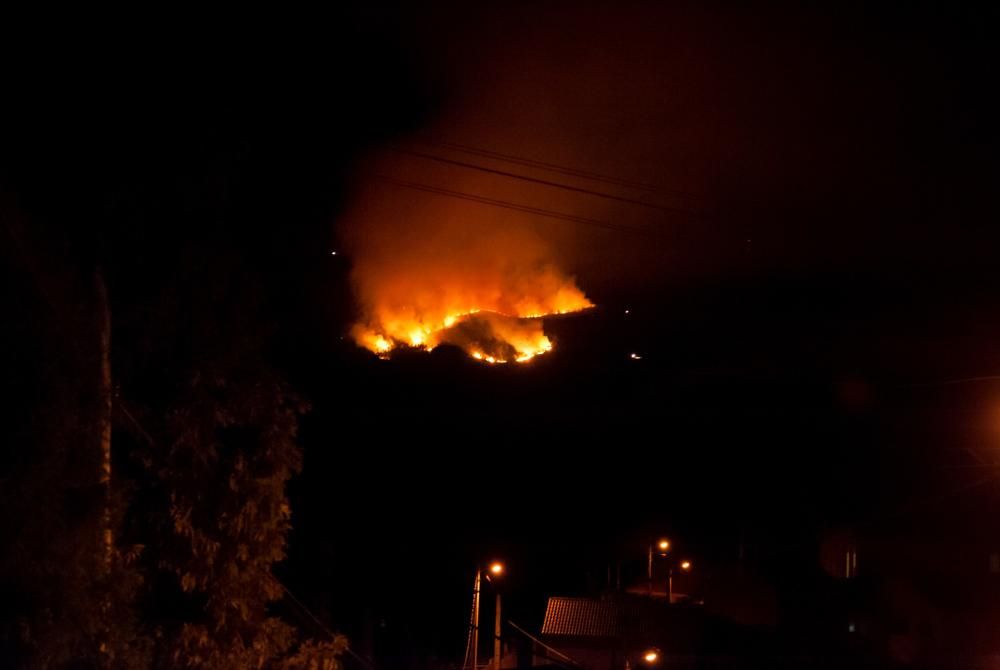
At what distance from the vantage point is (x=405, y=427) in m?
32.0

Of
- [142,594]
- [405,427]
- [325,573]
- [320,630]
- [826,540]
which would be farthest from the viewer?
[405,427]

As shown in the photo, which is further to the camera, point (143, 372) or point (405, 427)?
point (405, 427)

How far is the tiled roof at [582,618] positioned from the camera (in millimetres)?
28636

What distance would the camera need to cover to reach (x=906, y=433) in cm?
2766

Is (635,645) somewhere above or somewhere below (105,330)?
below

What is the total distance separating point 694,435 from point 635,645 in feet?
29.5

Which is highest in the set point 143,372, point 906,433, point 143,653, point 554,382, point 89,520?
point 554,382

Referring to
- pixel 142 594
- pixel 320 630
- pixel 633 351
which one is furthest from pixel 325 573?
pixel 633 351

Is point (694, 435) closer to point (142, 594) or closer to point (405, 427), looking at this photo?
point (405, 427)

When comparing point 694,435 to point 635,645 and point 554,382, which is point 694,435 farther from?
point 554,382

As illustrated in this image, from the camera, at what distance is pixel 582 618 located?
29.4 metres

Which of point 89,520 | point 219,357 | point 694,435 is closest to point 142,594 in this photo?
point 89,520

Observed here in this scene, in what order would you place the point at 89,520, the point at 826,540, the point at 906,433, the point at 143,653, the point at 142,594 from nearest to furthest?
the point at 89,520
the point at 143,653
the point at 142,594
the point at 906,433
the point at 826,540

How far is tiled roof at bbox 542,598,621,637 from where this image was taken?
28.6 m
